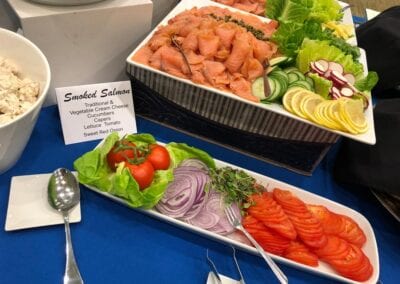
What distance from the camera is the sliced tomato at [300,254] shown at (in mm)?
799

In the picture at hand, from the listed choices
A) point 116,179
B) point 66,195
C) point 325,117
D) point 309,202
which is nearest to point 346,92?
point 325,117

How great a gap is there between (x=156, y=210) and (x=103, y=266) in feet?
0.50

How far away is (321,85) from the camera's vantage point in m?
0.96

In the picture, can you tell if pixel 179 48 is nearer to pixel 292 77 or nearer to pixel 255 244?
pixel 292 77

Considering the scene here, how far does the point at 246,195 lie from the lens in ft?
2.76

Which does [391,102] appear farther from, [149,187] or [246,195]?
[149,187]

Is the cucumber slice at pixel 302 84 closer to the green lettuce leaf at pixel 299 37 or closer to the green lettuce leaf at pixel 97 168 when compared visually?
the green lettuce leaf at pixel 299 37

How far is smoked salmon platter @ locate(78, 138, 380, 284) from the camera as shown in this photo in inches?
31.6

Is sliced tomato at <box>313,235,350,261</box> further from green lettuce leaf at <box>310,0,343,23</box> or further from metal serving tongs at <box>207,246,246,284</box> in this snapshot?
green lettuce leaf at <box>310,0,343,23</box>

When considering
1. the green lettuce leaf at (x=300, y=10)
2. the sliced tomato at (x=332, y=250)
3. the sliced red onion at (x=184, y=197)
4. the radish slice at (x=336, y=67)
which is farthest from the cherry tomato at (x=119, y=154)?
the green lettuce leaf at (x=300, y=10)

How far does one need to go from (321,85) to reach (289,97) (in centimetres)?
10

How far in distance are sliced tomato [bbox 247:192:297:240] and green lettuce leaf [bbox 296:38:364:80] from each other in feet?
1.28

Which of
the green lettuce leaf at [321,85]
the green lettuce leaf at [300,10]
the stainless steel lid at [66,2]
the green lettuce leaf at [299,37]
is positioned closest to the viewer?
the stainless steel lid at [66,2]

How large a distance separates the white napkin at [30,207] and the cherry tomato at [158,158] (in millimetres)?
182
